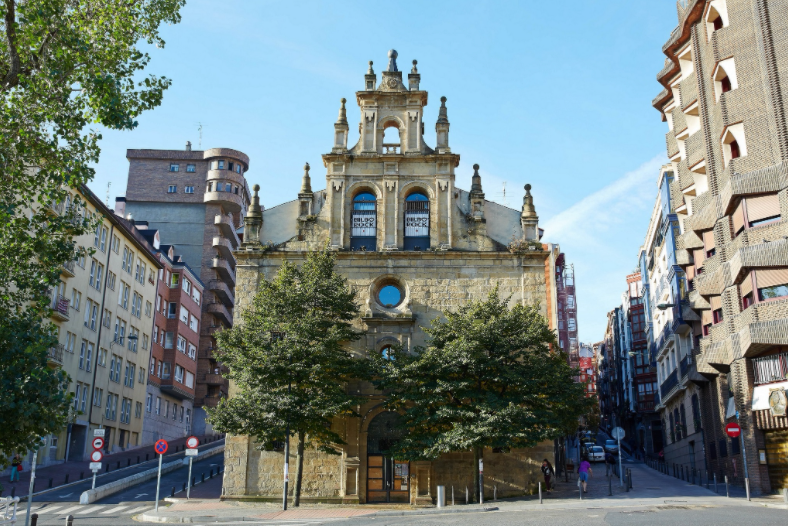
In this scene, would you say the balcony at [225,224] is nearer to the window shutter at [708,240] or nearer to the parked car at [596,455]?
the parked car at [596,455]

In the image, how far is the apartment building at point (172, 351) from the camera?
61375mm

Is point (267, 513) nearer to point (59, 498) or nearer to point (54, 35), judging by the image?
point (59, 498)

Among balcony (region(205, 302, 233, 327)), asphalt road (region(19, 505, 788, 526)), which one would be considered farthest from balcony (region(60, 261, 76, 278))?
balcony (region(205, 302, 233, 327))

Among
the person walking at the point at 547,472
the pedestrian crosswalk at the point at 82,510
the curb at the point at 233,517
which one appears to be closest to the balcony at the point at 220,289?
the pedestrian crosswalk at the point at 82,510

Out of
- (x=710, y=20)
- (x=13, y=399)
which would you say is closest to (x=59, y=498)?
(x=13, y=399)

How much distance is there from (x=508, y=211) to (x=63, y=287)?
2816 centimetres

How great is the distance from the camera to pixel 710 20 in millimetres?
34562

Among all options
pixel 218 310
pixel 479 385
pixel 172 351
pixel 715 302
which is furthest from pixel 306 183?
pixel 218 310

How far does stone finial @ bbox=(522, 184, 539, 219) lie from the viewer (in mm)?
34125

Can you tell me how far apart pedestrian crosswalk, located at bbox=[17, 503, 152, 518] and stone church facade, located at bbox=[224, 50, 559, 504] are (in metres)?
4.02

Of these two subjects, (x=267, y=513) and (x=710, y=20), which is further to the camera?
(x=710, y=20)

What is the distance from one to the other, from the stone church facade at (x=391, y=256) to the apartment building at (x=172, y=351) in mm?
31298

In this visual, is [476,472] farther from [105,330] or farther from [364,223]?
[105,330]

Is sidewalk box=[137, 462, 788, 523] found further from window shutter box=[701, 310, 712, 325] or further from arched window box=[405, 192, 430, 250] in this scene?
arched window box=[405, 192, 430, 250]
